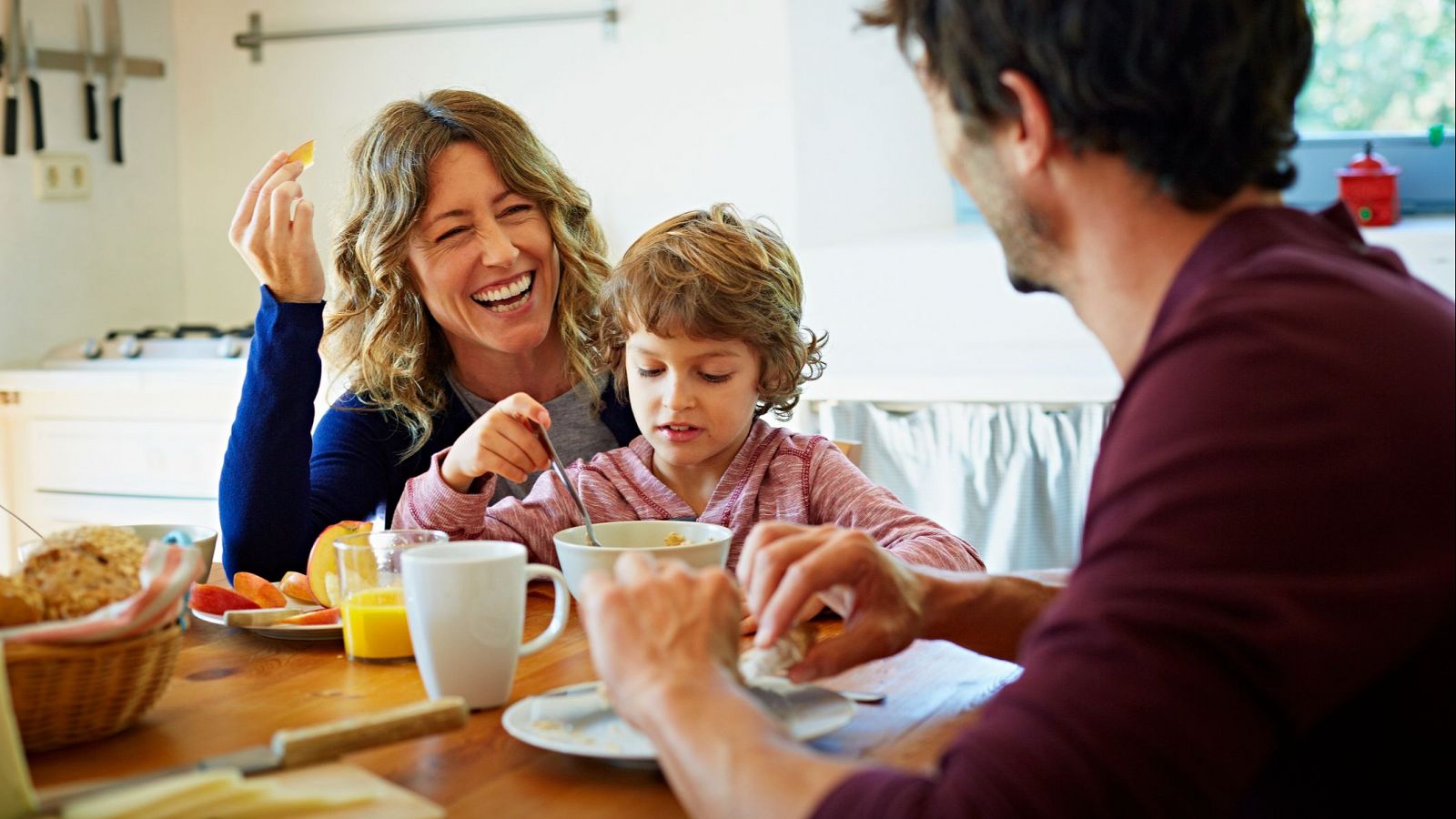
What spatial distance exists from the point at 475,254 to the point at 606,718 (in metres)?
1.02

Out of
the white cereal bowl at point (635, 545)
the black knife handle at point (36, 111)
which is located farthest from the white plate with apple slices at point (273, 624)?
the black knife handle at point (36, 111)

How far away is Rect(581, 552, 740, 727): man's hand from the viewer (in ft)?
2.73

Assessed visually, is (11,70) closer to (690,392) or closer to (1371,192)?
(690,392)

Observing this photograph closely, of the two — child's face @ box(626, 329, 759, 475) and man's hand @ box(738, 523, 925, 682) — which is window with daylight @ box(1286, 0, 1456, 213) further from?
man's hand @ box(738, 523, 925, 682)

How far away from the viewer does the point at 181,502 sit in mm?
3266

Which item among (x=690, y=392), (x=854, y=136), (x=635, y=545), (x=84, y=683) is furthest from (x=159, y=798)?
(x=854, y=136)

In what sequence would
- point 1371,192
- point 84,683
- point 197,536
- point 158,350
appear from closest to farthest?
point 84,683, point 197,536, point 1371,192, point 158,350

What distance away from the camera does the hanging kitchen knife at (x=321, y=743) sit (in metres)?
0.87

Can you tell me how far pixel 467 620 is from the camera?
3.39ft

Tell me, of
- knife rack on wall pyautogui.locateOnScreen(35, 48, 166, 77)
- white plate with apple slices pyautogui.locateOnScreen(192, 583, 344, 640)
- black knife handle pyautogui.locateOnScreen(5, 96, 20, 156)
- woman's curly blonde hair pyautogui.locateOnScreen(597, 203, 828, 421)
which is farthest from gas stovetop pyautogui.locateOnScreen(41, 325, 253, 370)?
white plate with apple slices pyautogui.locateOnScreen(192, 583, 344, 640)

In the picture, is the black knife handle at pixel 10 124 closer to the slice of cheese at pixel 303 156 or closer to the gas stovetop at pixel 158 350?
the gas stovetop at pixel 158 350

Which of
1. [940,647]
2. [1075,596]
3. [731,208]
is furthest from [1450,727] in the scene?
[731,208]

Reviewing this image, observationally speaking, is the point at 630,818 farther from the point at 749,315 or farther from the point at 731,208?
the point at 731,208

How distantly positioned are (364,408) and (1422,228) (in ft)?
6.92
